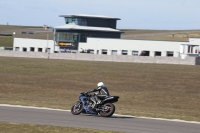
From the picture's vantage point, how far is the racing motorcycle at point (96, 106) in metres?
21.3

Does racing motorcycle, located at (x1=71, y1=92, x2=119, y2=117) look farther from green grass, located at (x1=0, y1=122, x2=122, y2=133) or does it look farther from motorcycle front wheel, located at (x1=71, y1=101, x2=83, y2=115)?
green grass, located at (x1=0, y1=122, x2=122, y2=133)

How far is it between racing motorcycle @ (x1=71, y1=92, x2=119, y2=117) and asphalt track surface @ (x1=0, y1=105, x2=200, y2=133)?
0.81 ft

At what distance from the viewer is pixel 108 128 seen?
17.6 metres

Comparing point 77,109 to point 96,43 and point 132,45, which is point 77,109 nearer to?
point 132,45

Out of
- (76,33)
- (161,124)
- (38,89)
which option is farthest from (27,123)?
(76,33)

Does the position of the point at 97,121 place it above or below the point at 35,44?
below

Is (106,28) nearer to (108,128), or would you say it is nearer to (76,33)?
(76,33)

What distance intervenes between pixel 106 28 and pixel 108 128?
102 meters

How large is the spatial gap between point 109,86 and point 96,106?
2355 cm

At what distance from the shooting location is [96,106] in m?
21.5

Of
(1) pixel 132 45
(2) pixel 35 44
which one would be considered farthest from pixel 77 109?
(2) pixel 35 44

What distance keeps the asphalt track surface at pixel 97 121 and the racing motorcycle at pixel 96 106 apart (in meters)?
0.25

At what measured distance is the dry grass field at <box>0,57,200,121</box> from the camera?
3356 centimetres

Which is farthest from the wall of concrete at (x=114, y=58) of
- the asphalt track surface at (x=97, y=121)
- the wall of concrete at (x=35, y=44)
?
the asphalt track surface at (x=97, y=121)
